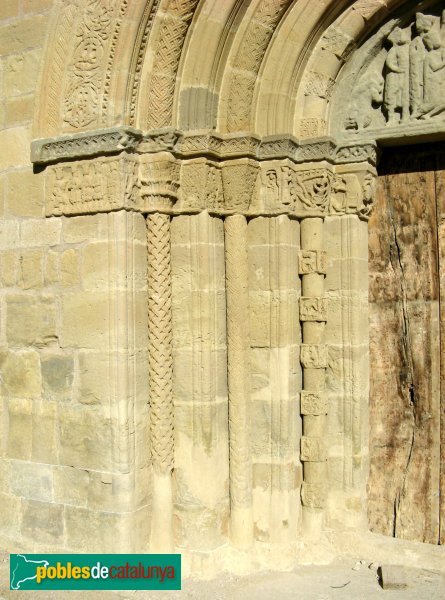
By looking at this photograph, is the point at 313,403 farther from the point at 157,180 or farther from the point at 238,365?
the point at 157,180

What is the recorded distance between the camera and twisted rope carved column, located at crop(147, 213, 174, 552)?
12.9 feet

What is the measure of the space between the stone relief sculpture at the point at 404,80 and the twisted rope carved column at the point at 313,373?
31.3 inches

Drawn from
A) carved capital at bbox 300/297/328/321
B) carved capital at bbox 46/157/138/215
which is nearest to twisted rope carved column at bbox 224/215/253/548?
carved capital at bbox 300/297/328/321

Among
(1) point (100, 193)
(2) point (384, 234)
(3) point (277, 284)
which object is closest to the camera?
(1) point (100, 193)

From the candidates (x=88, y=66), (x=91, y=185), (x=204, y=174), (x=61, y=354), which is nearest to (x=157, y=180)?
(x=204, y=174)

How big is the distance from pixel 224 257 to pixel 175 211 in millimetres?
436

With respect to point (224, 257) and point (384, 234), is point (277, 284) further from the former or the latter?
point (384, 234)

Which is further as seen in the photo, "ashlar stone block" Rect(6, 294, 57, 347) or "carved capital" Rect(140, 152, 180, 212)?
"ashlar stone block" Rect(6, 294, 57, 347)

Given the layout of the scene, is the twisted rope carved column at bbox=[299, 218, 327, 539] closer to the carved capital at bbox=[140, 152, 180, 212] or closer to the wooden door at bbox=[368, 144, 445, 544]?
the wooden door at bbox=[368, 144, 445, 544]

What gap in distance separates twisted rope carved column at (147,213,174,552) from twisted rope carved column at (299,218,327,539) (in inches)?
34.9

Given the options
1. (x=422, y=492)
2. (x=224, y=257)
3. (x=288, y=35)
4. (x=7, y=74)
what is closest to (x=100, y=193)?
(x=224, y=257)

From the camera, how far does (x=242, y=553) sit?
160 inches
